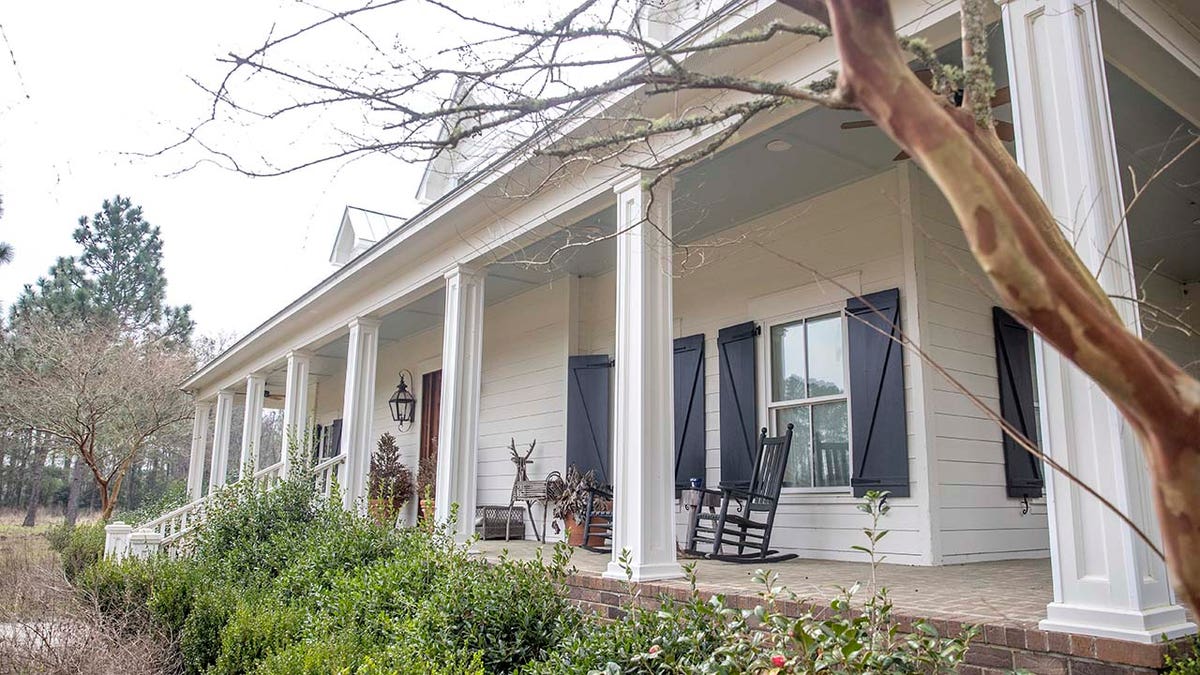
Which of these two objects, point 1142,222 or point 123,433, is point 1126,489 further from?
point 123,433

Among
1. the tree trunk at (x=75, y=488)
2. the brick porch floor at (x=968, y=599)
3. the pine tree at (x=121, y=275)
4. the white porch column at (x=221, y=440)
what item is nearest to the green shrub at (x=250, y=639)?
the brick porch floor at (x=968, y=599)

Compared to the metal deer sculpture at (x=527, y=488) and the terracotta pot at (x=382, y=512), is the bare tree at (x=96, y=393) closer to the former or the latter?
the metal deer sculpture at (x=527, y=488)

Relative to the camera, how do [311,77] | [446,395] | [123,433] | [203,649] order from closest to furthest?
[311,77], [203,649], [446,395], [123,433]

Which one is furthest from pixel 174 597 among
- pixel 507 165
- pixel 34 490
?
pixel 34 490

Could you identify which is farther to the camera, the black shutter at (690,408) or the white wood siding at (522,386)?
the white wood siding at (522,386)

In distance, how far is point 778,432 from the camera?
6.39 meters

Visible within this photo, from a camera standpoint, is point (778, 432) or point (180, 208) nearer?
point (180, 208)

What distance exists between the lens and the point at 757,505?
5.66 metres

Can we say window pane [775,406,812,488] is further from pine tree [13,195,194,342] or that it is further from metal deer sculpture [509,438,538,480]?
pine tree [13,195,194,342]

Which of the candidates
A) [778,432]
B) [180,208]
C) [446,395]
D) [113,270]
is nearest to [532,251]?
[446,395]

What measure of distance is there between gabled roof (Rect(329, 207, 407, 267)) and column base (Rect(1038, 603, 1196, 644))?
9735 millimetres

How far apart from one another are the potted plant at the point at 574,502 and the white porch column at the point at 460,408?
0.90m

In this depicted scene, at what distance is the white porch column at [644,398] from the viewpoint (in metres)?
4.60

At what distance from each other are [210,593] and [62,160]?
3.71 metres
